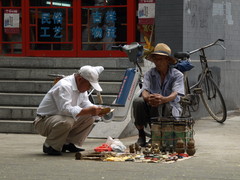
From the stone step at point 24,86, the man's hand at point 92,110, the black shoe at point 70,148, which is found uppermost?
the man's hand at point 92,110

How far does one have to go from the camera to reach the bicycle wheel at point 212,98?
44.6 feet

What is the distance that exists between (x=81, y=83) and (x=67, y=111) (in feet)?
1.40

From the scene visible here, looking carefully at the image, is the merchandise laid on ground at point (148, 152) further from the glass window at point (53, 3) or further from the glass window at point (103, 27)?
the glass window at point (53, 3)

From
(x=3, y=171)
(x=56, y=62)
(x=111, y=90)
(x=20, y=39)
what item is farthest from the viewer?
(x=20, y=39)

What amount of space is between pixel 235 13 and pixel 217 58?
1.41m

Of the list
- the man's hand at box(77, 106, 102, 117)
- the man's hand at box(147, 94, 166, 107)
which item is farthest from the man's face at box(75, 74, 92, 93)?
the man's hand at box(147, 94, 166, 107)

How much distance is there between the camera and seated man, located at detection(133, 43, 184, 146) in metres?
10.5

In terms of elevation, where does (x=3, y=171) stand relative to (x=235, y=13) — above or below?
below

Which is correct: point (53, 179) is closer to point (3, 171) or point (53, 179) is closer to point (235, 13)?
point (3, 171)

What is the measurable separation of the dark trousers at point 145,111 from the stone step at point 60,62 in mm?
3483

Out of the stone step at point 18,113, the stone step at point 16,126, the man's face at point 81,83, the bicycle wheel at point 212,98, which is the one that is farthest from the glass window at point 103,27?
the man's face at point 81,83

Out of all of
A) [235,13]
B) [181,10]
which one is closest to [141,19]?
[181,10]

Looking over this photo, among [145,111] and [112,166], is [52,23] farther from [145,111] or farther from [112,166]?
[112,166]

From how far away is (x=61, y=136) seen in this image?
9773 millimetres
